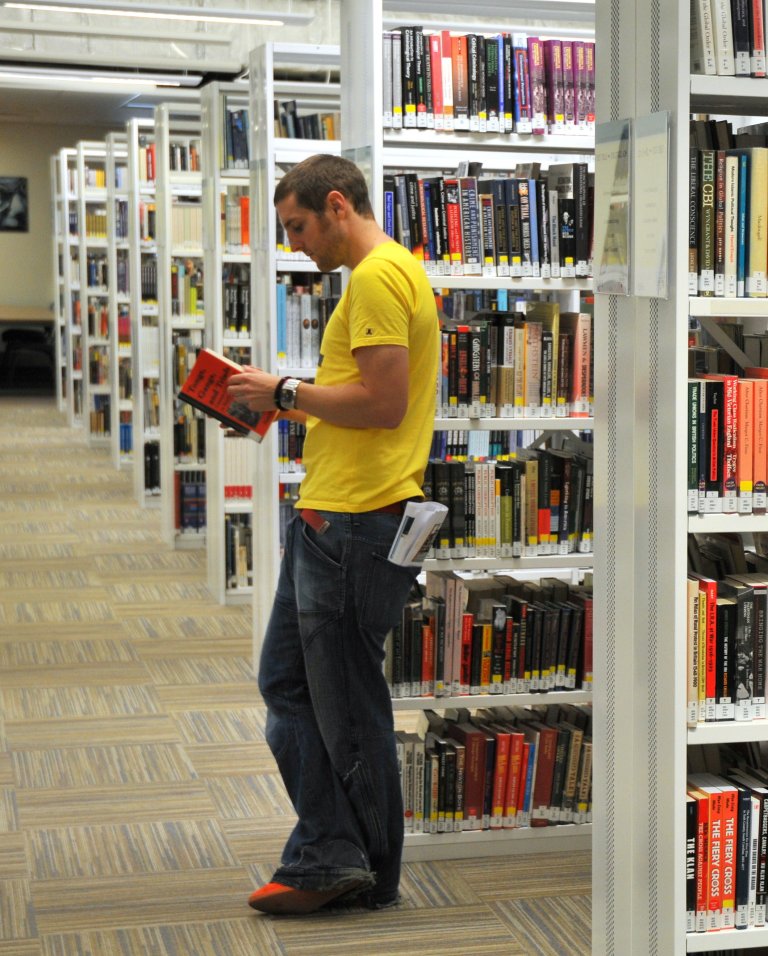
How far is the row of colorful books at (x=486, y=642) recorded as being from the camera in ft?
11.9

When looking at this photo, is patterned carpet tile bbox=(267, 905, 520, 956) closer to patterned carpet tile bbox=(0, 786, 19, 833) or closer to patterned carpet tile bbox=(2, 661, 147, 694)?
patterned carpet tile bbox=(0, 786, 19, 833)

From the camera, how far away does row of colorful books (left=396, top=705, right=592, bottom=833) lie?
361 cm

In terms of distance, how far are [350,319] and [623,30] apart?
0.83 m

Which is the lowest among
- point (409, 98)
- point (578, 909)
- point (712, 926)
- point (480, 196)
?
point (578, 909)

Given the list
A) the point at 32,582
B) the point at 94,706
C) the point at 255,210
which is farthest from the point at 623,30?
the point at 32,582

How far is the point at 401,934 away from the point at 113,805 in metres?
1.15

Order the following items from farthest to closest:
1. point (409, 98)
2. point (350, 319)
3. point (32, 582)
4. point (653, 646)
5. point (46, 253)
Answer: point (46, 253), point (32, 582), point (409, 98), point (350, 319), point (653, 646)

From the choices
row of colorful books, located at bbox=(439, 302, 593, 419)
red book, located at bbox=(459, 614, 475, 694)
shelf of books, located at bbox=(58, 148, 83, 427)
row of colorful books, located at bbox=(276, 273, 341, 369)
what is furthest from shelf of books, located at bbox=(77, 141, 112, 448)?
red book, located at bbox=(459, 614, 475, 694)

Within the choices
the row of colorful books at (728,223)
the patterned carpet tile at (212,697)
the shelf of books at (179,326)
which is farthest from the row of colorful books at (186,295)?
the row of colorful books at (728,223)

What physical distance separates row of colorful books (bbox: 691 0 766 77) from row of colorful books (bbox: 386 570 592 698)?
1756 mm

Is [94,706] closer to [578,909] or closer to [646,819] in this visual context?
[578,909]

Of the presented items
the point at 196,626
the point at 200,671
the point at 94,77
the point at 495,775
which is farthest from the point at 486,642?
the point at 94,77

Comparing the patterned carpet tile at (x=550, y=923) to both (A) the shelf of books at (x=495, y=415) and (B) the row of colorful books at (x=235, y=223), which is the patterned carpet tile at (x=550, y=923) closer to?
(A) the shelf of books at (x=495, y=415)

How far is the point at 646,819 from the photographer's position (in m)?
2.39
